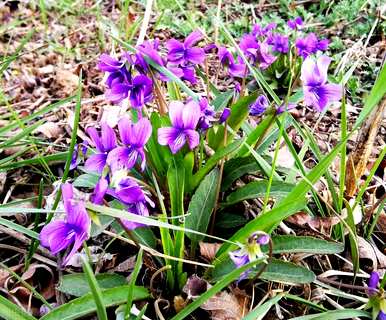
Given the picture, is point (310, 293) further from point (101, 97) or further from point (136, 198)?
point (101, 97)

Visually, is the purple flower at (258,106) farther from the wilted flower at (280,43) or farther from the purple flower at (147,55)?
the wilted flower at (280,43)

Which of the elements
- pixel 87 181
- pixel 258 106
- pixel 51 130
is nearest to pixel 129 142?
pixel 87 181

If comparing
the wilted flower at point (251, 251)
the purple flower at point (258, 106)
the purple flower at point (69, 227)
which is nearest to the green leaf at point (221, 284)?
the wilted flower at point (251, 251)

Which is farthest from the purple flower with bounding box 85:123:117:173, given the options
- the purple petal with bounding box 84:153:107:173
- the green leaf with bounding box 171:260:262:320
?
the green leaf with bounding box 171:260:262:320

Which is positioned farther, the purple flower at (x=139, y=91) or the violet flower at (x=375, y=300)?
Answer: the purple flower at (x=139, y=91)

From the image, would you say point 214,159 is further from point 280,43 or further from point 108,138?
point 280,43
